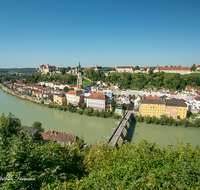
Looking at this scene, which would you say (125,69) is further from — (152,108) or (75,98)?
(152,108)

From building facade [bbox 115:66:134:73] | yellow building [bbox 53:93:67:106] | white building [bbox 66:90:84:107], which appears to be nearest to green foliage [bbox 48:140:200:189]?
white building [bbox 66:90:84:107]

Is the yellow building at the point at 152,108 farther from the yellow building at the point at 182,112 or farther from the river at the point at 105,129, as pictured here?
the river at the point at 105,129

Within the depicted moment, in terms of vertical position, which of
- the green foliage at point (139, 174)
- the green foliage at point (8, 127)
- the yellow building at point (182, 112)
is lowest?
the yellow building at point (182, 112)

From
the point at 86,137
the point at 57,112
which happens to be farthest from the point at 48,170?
the point at 57,112

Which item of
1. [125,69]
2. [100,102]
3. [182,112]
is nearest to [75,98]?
[100,102]

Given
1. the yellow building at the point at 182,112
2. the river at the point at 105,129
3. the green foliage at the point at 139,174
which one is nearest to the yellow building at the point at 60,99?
the river at the point at 105,129

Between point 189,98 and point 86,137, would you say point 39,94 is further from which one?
point 189,98
